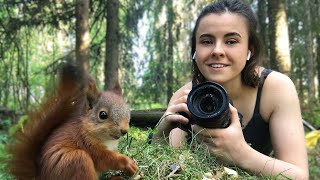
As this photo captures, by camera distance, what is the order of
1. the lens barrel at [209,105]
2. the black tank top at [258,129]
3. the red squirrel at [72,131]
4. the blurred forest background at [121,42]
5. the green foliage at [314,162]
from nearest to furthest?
1. the red squirrel at [72,131]
2. the lens barrel at [209,105]
3. the black tank top at [258,129]
4. the green foliage at [314,162]
5. the blurred forest background at [121,42]

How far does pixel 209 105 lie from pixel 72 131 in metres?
0.57

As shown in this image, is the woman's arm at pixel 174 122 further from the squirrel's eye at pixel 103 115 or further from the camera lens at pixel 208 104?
the squirrel's eye at pixel 103 115

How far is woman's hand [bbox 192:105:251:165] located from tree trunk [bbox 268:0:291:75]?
377 centimetres

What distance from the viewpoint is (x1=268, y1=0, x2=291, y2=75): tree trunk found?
17.8 feet

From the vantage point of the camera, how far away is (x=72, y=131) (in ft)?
5.48

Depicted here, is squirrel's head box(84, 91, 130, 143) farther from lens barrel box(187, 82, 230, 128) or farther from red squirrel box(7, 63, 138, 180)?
lens barrel box(187, 82, 230, 128)

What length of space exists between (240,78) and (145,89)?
5639mm

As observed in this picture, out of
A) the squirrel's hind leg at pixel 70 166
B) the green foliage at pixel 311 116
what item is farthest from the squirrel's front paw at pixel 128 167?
the green foliage at pixel 311 116

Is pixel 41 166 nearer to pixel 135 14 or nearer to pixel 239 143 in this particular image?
pixel 239 143

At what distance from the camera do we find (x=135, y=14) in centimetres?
719

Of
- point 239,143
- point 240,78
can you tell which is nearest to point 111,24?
point 240,78

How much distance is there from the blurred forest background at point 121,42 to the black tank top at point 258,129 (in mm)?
2240

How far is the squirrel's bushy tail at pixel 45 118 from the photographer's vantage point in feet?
5.48

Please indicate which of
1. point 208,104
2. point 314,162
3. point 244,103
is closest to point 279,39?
point 314,162
